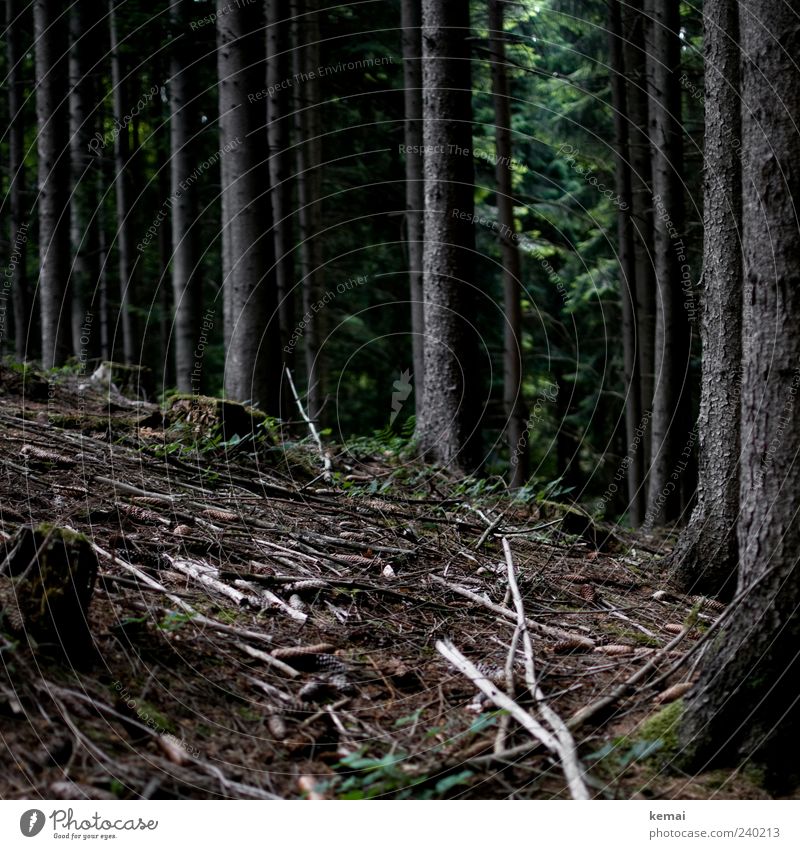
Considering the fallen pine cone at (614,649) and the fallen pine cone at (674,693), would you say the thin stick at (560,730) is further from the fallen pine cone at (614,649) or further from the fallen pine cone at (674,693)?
the fallen pine cone at (674,693)

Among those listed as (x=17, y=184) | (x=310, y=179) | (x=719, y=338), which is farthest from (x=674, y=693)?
(x=17, y=184)

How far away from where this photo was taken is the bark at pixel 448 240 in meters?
8.40

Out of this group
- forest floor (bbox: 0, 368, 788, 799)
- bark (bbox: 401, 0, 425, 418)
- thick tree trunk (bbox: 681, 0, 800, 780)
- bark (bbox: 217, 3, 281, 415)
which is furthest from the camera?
bark (bbox: 401, 0, 425, 418)

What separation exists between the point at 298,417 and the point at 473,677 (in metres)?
8.37

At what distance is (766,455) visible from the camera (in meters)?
3.43

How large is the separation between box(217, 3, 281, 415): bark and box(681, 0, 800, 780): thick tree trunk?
579 centimetres

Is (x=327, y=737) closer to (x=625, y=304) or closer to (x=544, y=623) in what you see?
(x=544, y=623)

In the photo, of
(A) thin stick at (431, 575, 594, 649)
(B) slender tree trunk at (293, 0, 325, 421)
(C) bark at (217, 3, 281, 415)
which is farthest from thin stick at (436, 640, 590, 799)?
(B) slender tree trunk at (293, 0, 325, 421)

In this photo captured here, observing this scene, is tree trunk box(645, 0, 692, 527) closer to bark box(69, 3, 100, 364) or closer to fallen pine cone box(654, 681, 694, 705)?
fallen pine cone box(654, 681, 694, 705)

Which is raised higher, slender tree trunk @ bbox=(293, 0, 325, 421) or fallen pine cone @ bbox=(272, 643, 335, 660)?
slender tree trunk @ bbox=(293, 0, 325, 421)

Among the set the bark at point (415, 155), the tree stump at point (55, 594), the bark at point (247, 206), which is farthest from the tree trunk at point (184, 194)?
the tree stump at point (55, 594)

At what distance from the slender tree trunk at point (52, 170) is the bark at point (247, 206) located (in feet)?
15.1

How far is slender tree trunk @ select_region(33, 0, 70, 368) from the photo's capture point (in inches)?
489

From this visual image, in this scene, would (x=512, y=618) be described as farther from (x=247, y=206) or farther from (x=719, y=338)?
(x=247, y=206)
